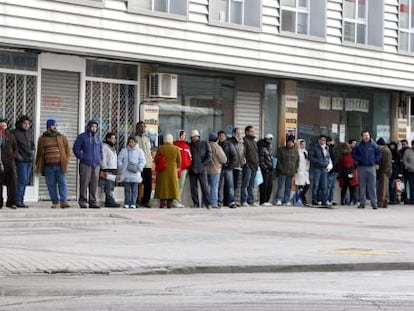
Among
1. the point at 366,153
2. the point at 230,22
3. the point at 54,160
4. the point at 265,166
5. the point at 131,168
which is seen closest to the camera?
the point at 54,160

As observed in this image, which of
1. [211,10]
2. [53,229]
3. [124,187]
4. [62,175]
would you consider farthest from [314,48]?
[53,229]

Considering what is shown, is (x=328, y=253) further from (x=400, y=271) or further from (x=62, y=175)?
(x=62, y=175)

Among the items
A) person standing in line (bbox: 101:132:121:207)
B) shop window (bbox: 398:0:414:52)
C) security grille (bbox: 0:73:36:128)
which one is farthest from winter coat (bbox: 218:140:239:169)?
shop window (bbox: 398:0:414:52)

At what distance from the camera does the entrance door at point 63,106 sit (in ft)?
75.8

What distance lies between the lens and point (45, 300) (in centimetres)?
1075

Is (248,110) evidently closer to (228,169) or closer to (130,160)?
(228,169)

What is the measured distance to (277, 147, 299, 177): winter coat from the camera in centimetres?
2684

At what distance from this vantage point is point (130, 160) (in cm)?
2312

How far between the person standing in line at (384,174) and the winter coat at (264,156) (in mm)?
3196

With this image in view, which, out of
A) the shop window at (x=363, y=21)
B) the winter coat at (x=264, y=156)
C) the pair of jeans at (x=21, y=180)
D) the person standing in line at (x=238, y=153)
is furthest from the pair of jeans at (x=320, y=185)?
the pair of jeans at (x=21, y=180)

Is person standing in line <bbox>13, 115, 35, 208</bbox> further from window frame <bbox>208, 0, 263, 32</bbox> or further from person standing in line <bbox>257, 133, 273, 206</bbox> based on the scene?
person standing in line <bbox>257, 133, 273, 206</bbox>

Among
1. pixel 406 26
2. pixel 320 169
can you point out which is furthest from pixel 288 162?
pixel 406 26

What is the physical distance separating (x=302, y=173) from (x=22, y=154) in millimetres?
8440

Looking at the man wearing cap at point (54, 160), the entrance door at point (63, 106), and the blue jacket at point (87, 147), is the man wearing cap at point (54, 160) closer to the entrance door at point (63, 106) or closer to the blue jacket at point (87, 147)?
the blue jacket at point (87, 147)
